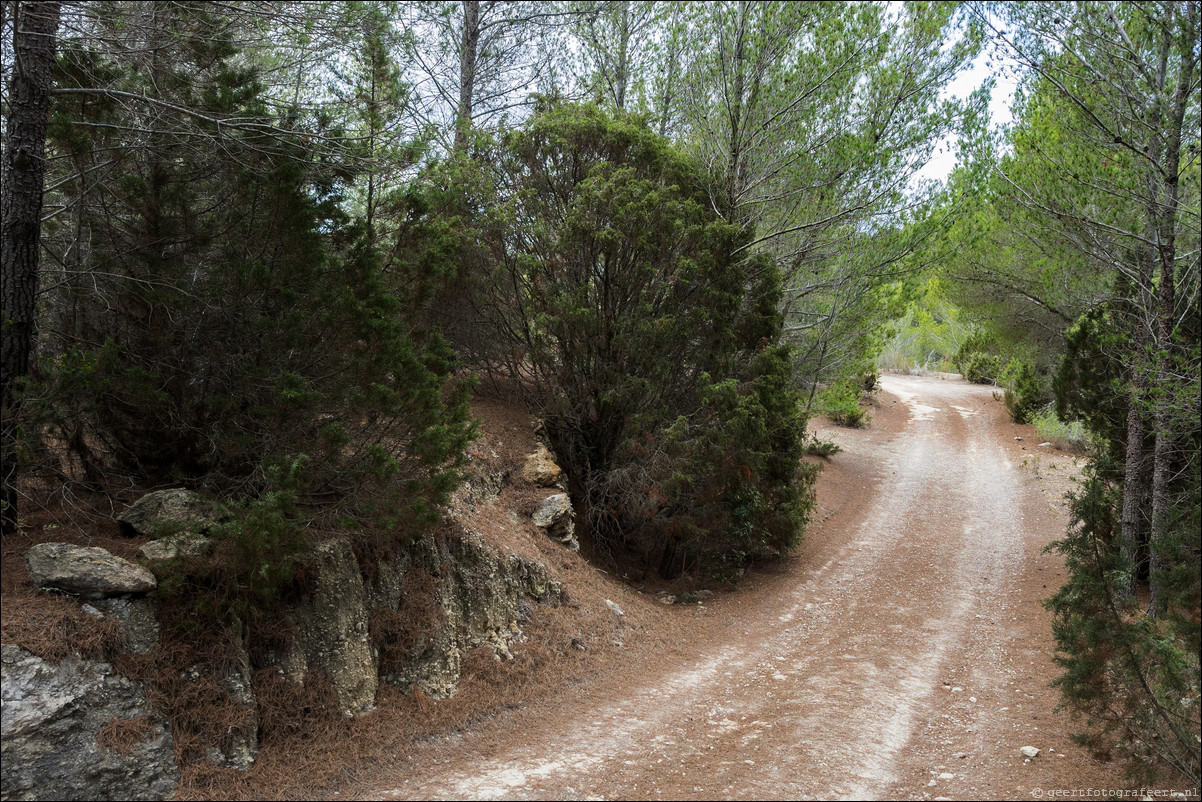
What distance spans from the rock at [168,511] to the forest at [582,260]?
10.6 inches

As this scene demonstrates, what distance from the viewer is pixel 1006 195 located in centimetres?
1033

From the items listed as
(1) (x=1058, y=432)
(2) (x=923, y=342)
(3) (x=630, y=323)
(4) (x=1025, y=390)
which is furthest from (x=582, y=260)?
(2) (x=923, y=342)

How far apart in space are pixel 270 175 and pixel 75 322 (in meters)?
1.87

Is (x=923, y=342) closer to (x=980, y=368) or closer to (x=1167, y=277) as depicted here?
(x=980, y=368)

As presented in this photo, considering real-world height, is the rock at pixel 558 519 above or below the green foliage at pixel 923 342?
below

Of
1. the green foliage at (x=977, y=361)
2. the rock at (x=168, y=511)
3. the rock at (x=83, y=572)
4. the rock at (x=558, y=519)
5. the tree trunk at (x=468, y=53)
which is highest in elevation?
the tree trunk at (x=468, y=53)

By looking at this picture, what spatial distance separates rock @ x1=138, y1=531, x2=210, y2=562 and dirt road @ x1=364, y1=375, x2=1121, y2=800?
6.98ft

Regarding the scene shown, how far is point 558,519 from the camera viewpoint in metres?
9.59

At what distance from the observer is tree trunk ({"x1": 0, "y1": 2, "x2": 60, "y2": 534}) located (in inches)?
200

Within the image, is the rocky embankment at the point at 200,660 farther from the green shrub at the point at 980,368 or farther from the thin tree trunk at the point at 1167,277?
the green shrub at the point at 980,368

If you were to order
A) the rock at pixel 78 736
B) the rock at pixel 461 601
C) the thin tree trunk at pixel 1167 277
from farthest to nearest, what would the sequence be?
the thin tree trunk at pixel 1167 277, the rock at pixel 461 601, the rock at pixel 78 736

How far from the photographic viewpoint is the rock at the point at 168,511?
5.34 metres

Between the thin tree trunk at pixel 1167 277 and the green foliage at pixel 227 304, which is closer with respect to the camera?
the green foliage at pixel 227 304

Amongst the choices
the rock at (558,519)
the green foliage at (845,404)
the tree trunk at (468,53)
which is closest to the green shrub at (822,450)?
the green foliage at (845,404)
